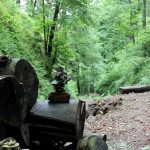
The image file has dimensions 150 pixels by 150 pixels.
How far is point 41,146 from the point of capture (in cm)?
315

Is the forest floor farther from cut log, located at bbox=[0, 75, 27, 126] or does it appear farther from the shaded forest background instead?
the shaded forest background

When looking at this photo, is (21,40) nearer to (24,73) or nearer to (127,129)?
(24,73)

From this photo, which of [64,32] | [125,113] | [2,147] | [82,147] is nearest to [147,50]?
[64,32]

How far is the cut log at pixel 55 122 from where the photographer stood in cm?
281

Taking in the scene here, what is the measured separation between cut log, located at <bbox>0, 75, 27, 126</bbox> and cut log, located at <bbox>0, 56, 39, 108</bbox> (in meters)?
0.32

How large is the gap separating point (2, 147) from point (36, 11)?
9646 mm

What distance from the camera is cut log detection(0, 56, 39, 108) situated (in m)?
2.60

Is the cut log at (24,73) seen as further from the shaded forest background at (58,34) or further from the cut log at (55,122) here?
the shaded forest background at (58,34)

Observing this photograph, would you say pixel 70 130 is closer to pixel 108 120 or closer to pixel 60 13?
pixel 108 120

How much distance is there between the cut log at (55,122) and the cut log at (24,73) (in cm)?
26

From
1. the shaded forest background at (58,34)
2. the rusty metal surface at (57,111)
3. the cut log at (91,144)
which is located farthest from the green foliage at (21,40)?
the cut log at (91,144)

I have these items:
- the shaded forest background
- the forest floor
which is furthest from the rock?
the shaded forest background

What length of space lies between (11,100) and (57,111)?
2.89 feet

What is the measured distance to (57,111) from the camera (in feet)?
9.51
